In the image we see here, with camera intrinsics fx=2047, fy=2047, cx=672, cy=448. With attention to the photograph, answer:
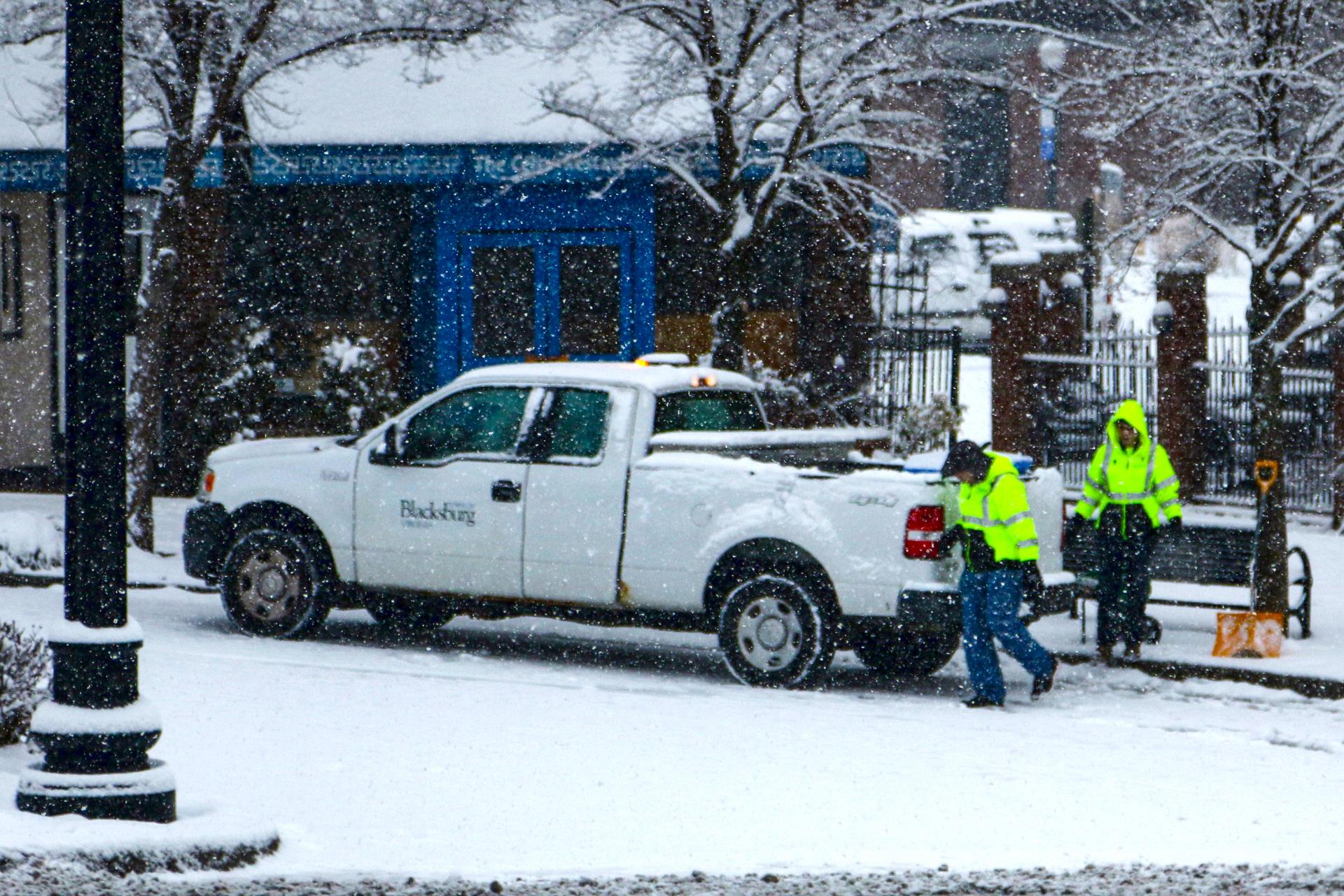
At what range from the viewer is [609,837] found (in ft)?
25.1

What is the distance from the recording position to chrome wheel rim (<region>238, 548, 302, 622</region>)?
42.0 feet

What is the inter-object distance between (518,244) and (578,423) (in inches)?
390

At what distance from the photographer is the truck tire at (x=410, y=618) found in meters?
13.4

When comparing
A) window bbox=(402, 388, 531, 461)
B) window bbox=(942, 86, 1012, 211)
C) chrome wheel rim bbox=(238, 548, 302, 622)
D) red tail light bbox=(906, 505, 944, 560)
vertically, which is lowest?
chrome wheel rim bbox=(238, 548, 302, 622)

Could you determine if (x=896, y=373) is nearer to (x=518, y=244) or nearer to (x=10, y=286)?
(x=518, y=244)

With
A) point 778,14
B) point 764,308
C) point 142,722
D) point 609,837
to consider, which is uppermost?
point 778,14

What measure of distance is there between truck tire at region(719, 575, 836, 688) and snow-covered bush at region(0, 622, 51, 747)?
13.7 ft

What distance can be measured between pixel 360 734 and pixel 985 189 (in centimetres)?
3874

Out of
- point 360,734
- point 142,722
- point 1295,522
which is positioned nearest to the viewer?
point 142,722

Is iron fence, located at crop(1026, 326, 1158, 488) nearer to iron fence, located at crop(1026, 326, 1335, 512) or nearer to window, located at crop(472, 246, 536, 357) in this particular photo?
iron fence, located at crop(1026, 326, 1335, 512)

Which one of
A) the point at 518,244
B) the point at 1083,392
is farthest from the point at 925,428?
the point at 518,244

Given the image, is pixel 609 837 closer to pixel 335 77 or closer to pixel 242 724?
pixel 242 724

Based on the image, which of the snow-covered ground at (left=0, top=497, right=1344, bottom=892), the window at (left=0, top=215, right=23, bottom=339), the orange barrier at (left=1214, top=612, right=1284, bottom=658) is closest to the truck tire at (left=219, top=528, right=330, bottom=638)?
the snow-covered ground at (left=0, top=497, right=1344, bottom=892)

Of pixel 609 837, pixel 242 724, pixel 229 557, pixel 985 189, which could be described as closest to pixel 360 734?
pixel 242 724
